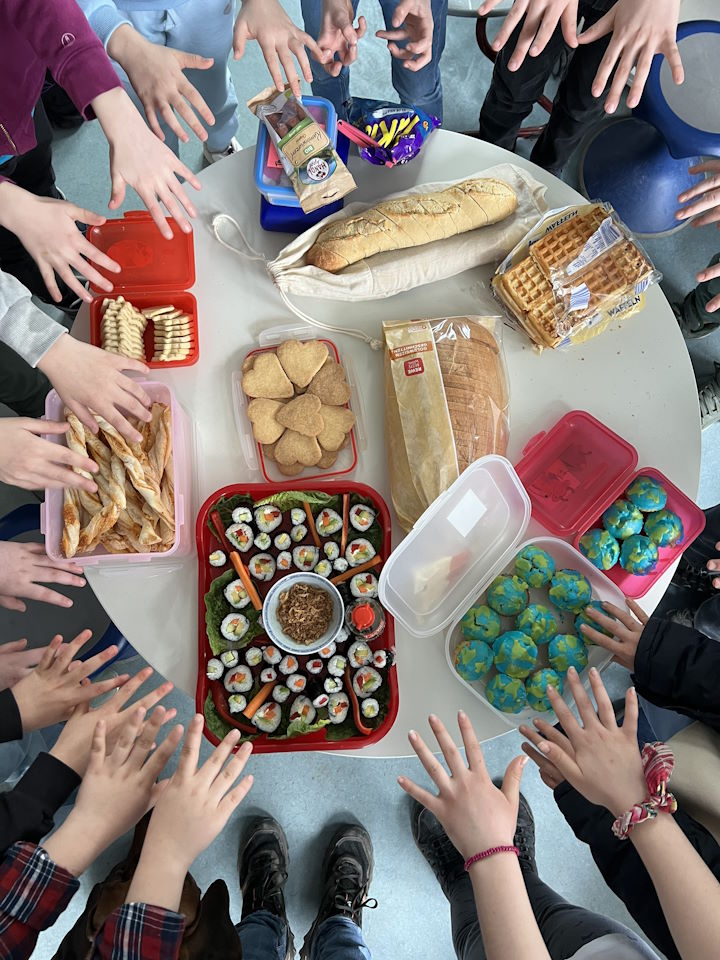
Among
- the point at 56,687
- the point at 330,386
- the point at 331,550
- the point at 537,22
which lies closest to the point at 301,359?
the point at 330,386

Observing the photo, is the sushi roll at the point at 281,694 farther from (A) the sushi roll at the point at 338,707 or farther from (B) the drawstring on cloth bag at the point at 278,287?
(B) the drawstring on cloth bag at the point at 278,287

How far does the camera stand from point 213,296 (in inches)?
56.8

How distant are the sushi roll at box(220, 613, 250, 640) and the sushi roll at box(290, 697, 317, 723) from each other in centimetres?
17

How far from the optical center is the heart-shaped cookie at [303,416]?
132 cm

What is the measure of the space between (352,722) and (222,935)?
433 mm


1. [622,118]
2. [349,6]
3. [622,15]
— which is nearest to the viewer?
[622,15]

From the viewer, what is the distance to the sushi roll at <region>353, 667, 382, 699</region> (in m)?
1.24

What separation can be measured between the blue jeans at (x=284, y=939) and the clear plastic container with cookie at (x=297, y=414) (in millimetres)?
1120

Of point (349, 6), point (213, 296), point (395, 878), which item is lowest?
point (395, 878)

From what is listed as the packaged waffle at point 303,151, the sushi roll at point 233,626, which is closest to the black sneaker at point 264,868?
the sushi roll at point 233,626

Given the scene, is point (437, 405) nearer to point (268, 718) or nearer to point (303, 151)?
point (303, 151)

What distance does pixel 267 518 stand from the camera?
130 cm

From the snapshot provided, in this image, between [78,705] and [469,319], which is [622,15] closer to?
[469,319]

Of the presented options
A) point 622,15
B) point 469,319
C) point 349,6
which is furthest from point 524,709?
point 349,6
